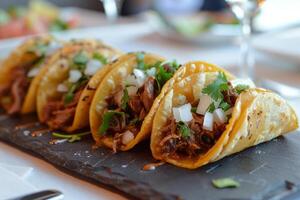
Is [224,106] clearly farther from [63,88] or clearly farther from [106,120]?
[63,88]

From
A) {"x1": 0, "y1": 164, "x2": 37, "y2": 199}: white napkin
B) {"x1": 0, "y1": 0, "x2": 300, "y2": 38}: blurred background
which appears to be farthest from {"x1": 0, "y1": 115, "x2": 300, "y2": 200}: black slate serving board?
{"x1": 0, "y1": 0, "x2": 300, "y2": 38}: blurred background

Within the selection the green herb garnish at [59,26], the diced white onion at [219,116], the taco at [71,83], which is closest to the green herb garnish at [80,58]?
the taco at [71,83]

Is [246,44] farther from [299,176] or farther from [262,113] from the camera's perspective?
[299,176]

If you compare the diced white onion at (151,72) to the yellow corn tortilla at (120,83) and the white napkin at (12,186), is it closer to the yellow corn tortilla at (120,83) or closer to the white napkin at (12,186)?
the yellow corn tortilla at (120,83)

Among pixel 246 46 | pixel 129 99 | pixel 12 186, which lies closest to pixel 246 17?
pixel 246 46

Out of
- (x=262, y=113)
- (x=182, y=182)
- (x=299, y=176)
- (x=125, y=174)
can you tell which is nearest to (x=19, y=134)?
(x=125, y=174)

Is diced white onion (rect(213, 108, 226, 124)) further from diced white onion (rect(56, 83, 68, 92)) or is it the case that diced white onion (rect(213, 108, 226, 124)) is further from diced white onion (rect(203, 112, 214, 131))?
diced white onion (rect(56, 83, 68, 92))
